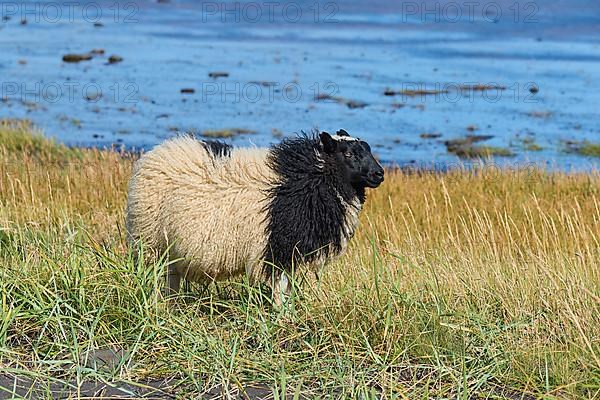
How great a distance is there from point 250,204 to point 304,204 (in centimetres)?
37

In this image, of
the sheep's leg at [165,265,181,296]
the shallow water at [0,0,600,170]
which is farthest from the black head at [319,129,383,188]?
the shallow water at [0,0,600,170]

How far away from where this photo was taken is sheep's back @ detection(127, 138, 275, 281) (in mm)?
7133

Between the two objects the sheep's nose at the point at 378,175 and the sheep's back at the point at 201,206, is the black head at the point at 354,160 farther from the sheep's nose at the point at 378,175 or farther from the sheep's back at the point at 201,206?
the sheep's back at the point at 201,206

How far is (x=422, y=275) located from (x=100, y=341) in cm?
201

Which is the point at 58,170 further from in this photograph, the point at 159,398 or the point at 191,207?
the point at 159,398

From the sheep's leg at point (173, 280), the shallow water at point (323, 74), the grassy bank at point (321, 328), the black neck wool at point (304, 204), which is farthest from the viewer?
the shallow water at point (323, 74)

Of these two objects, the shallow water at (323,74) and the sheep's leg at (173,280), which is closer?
the sheep's leg at (173,280)

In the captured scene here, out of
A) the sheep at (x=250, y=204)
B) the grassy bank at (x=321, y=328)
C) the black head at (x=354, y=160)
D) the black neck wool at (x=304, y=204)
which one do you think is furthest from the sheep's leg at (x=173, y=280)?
the black head at (x=354, y=160)

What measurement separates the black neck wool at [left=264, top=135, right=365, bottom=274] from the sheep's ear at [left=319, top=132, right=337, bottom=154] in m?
0.04

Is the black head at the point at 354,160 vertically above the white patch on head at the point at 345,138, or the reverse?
the white patch on head at the point at 345,138

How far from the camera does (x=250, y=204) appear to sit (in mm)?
7184

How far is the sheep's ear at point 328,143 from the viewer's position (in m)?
7.42

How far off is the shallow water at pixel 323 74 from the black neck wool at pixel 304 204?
510 cm

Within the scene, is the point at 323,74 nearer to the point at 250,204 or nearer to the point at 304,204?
the point at 304,204
